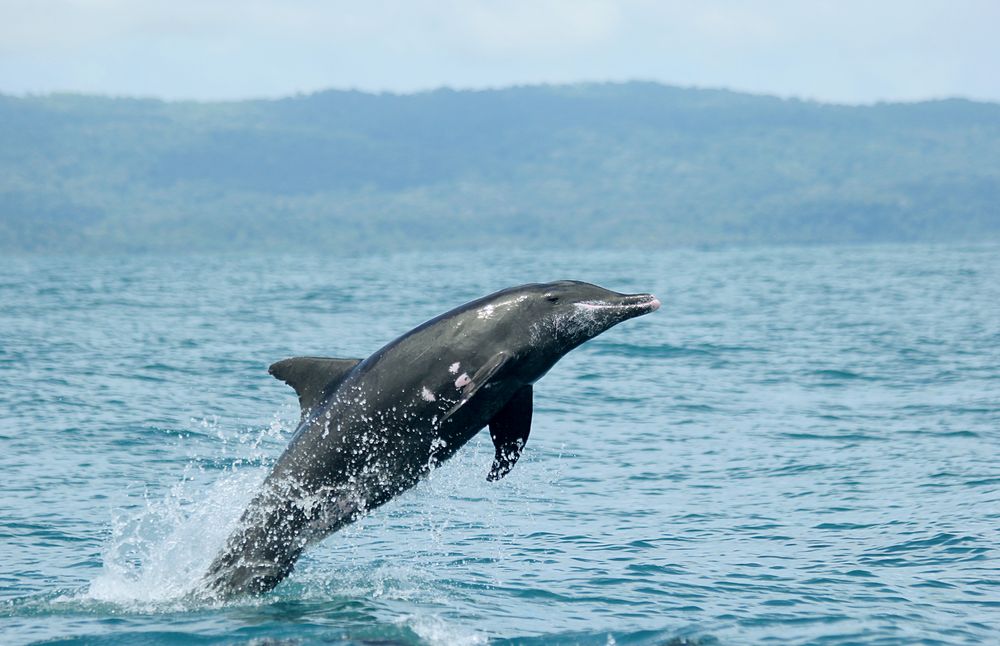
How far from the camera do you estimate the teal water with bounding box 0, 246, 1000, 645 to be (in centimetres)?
1238

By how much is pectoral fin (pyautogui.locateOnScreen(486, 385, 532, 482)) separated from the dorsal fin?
1.33m

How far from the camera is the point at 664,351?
3566 centimetres

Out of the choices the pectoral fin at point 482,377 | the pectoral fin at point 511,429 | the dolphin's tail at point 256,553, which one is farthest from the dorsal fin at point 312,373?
the pectoral fin at point 511,429

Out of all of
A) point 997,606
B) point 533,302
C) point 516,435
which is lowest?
point 997,606

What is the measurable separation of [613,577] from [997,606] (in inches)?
139

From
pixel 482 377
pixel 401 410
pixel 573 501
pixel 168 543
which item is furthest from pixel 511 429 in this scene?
pixel 573 501

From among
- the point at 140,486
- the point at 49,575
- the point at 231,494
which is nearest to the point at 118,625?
the point at 49,575

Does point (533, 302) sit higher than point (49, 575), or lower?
higher

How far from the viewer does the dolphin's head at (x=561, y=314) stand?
38.8ft

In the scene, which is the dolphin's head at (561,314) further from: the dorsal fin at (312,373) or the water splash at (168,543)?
the water splash at (168,543)

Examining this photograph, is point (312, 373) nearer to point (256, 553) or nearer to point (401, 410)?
point (401, 410)

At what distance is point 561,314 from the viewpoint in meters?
11.9

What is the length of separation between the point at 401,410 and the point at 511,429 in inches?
37.6

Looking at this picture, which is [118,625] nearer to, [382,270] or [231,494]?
[231,494]
